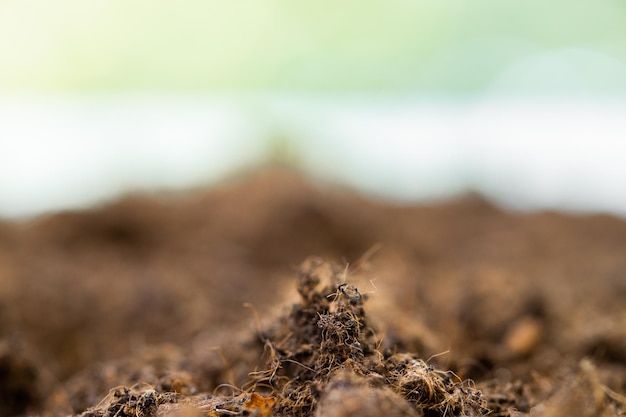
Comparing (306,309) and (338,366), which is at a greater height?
(306,309)

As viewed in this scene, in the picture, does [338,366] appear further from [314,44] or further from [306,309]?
[314,44]

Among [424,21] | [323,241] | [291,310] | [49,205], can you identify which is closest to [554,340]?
[291,310]

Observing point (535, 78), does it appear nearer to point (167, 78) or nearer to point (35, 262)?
point (167, 78)

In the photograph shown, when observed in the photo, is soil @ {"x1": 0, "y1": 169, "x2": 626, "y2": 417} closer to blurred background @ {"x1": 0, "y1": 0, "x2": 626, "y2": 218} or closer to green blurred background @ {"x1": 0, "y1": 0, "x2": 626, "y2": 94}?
blurred background @ {"x1": 0, "y1": 0, "x2": 626, "y2": 218}

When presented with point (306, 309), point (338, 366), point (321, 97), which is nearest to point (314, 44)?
point (321, 97)

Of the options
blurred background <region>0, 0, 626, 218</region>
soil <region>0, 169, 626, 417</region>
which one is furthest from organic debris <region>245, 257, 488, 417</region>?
blurred background <region>0, 0, 626, 218</region>

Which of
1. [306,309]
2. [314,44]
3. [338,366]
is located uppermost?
[314,44]

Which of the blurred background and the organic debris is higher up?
the blurred background

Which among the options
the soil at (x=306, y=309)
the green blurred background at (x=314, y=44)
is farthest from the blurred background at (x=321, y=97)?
the soil at (x=306, y=309)
